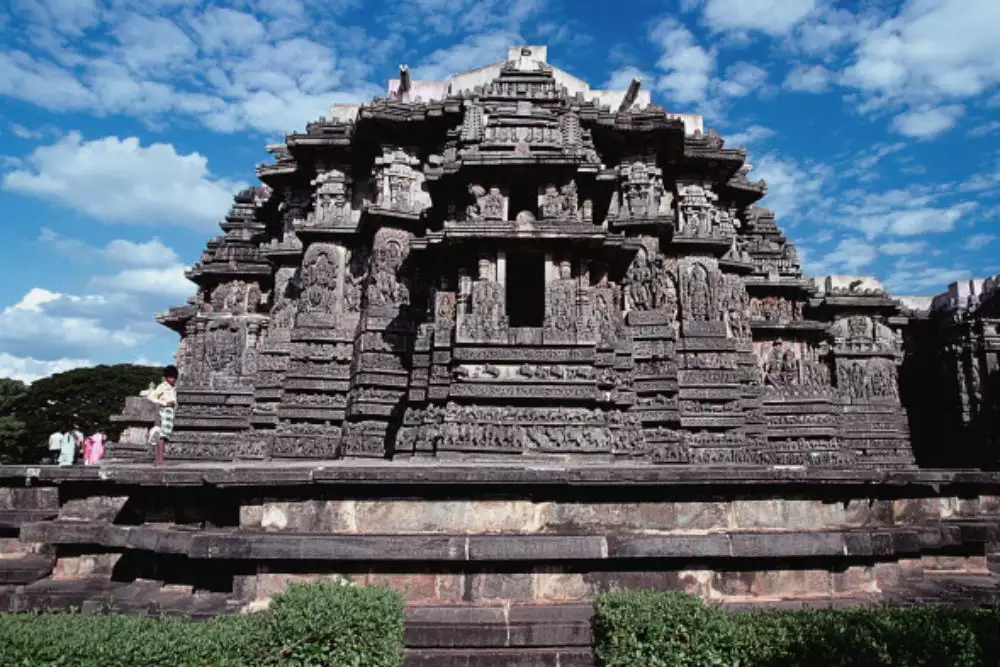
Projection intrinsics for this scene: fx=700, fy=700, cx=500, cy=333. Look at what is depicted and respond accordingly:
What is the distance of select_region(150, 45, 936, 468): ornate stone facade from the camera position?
11438 millimetres

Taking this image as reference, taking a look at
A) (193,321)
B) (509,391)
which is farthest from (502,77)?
(193,321)

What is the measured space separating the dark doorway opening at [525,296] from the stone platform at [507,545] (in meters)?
7.12

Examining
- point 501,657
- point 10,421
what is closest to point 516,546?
point 501,657

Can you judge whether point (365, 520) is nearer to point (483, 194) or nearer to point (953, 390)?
point (483, 194)

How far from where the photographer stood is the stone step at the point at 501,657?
5.16 m

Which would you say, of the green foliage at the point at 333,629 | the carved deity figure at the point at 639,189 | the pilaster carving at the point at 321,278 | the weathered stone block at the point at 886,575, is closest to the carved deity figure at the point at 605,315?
the carved deity figure at the point at 639,189

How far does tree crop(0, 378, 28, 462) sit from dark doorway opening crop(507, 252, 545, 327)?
139 feet

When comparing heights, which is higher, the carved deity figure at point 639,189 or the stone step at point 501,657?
the carved deity figure at point 639,189

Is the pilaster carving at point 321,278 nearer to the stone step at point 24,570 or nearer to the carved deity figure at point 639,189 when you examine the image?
the carved deity figure at point 639,189

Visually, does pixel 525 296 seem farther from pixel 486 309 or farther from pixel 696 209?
pixel 696 209

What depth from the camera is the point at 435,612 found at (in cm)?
554

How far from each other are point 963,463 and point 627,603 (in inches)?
1120

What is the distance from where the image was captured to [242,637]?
4.24 meters

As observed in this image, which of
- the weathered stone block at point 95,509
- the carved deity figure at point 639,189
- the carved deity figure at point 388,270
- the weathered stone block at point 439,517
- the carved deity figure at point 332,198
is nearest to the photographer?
the weathered stone block at point 439,517
